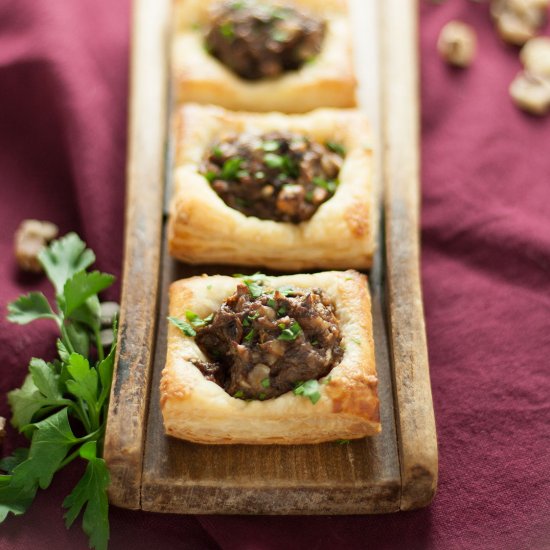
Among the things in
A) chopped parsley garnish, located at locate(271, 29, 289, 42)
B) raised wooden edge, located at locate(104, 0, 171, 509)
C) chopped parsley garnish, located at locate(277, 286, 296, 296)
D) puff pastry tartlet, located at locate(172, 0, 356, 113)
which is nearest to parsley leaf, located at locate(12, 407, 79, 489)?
raised wooden edge, located at locate(104, 0, 171, 509)

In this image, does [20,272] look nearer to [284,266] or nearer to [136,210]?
[136,210]

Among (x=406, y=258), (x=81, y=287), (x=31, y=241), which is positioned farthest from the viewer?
(x=31, y=241)

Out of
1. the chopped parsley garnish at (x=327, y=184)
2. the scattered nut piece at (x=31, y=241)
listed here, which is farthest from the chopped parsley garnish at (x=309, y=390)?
the scattered nut piece at (x=31, y=241)

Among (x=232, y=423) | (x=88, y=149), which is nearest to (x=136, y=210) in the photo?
(x=88, y=149)

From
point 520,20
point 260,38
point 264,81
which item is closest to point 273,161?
point 264,81

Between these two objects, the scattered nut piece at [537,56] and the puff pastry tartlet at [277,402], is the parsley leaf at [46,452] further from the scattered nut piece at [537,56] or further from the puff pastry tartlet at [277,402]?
the scattered nut piece at [537,56]

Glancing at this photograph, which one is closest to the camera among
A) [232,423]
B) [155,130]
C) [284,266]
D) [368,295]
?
[232,423]

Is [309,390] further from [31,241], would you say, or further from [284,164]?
[31,241]
